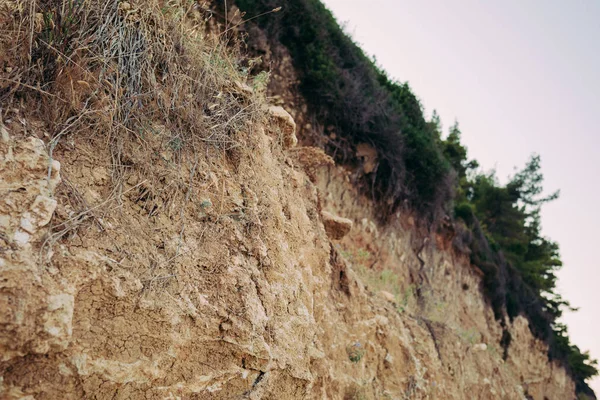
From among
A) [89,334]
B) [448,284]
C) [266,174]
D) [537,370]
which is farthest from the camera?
[537,370]

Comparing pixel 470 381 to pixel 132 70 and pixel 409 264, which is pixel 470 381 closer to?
pixel 409 264

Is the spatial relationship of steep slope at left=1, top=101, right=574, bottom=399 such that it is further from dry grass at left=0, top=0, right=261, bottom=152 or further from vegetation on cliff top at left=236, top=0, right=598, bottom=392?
vegetation on cliff top at left=236, top=0, right=598, bottom=392

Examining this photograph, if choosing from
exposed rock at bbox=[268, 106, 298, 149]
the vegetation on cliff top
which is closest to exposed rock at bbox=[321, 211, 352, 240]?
exposed rock at bbox=[268, 106, 298, 149]

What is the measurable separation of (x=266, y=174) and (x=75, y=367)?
2160 mm

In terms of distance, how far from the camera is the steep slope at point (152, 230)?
193 centimetres

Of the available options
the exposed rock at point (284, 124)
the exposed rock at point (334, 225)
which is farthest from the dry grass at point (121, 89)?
the exposed rock at point (334, 225)

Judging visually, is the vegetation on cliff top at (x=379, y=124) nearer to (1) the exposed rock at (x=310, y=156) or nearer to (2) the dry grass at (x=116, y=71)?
(1) the exposed rock at (x=310, y=156)

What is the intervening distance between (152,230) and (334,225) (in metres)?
3.22

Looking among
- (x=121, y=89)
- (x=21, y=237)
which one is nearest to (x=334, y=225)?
(x=121, y=89)

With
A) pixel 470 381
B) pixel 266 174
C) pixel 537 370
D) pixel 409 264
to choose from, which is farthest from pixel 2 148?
pixel 537 370

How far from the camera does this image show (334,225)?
5469 mm

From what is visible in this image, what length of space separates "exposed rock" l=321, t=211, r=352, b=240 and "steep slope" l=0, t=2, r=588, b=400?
2.87 ft

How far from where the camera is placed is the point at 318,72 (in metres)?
7.84

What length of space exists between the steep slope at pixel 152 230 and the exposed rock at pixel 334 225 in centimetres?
88
